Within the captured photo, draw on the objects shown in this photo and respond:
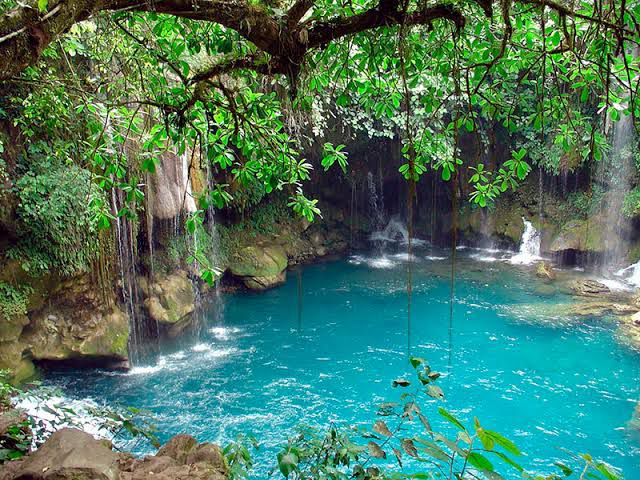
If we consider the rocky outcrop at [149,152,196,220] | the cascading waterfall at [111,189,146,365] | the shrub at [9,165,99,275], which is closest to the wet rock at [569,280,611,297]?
the rocky outcrop at [149,152,196,220]

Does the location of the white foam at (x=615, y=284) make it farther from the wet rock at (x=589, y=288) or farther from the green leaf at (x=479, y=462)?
the green leaf at (x=479, y=462)

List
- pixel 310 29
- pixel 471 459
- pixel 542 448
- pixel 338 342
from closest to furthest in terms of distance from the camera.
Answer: pixel 471 459 < pixel 310 29 < pixel 542 448 < pixel 338 342

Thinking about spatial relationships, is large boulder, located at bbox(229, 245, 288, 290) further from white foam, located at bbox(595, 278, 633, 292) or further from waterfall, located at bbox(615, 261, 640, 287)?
waterfall, located at bbox(615, 261, 640, 287)

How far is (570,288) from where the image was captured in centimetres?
1085

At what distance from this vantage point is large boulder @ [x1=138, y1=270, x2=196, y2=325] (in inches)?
330

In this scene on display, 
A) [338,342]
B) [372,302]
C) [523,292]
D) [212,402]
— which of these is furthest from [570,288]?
[212,402]

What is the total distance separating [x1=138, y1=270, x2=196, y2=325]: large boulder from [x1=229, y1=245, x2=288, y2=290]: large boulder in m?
2.33

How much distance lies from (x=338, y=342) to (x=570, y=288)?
611 centimetres

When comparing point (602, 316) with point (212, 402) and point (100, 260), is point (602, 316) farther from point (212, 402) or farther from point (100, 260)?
point (100, 260)

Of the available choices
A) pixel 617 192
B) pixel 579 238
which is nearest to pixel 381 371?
pixel 579 238

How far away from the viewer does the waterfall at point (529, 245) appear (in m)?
14.0

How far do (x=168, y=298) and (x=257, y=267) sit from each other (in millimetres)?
3243

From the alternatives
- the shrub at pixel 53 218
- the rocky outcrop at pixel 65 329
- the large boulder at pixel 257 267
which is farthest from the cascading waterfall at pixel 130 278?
the large boulder at pixel 257 267

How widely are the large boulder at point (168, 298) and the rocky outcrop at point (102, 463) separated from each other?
534cm
